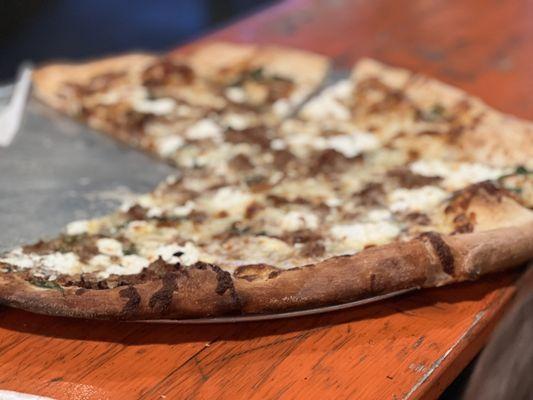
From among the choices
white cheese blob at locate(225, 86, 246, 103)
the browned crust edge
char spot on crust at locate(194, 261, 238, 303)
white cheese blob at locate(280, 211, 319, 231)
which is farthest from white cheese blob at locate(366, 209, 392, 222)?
white cheese blob at locate(225, 86, 246, 103)

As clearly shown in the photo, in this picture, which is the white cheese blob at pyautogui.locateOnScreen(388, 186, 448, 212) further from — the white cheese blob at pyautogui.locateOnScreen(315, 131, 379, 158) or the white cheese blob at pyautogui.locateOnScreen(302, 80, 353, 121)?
the white cheese blob at pyautogui.locateOnScreen(302, 80, 353, 121)

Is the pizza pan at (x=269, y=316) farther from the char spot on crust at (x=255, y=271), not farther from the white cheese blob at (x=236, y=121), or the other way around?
the white cheese blob at (x=236, y=121)

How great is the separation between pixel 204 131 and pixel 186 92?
0.30m

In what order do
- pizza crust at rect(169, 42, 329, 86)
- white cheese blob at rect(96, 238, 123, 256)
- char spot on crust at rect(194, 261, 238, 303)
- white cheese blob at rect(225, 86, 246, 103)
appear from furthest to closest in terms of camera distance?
1. pizza crust at rect(169, 42, 329, 86)
2. white cheese blob at rect(225, 86, 246, 103)
3. white cheese blob at rect(96, 238, 123, 256)
4. char spot on crust at rect(194, 261, 238, 303)

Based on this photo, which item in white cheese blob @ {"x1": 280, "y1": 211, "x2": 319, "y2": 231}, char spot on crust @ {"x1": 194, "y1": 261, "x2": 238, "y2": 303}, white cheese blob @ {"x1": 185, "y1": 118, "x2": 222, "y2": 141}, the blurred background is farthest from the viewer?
the blurred background

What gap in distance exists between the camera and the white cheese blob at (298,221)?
1.83 m

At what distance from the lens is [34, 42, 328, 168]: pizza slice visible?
2.37 m

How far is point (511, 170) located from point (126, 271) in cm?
95

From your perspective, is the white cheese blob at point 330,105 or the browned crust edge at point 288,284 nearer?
the browned crust edge at point 288,284

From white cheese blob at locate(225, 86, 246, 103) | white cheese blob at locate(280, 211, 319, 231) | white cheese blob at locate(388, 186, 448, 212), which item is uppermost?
white cheese blob at locate(225, 86, 246, 103)

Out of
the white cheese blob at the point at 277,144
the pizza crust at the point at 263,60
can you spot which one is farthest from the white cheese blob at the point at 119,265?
the pizza crust at the point at 263,60

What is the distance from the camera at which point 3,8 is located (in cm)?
562

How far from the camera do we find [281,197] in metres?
1.99

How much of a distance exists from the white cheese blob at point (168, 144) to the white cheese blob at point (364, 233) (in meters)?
0.65
